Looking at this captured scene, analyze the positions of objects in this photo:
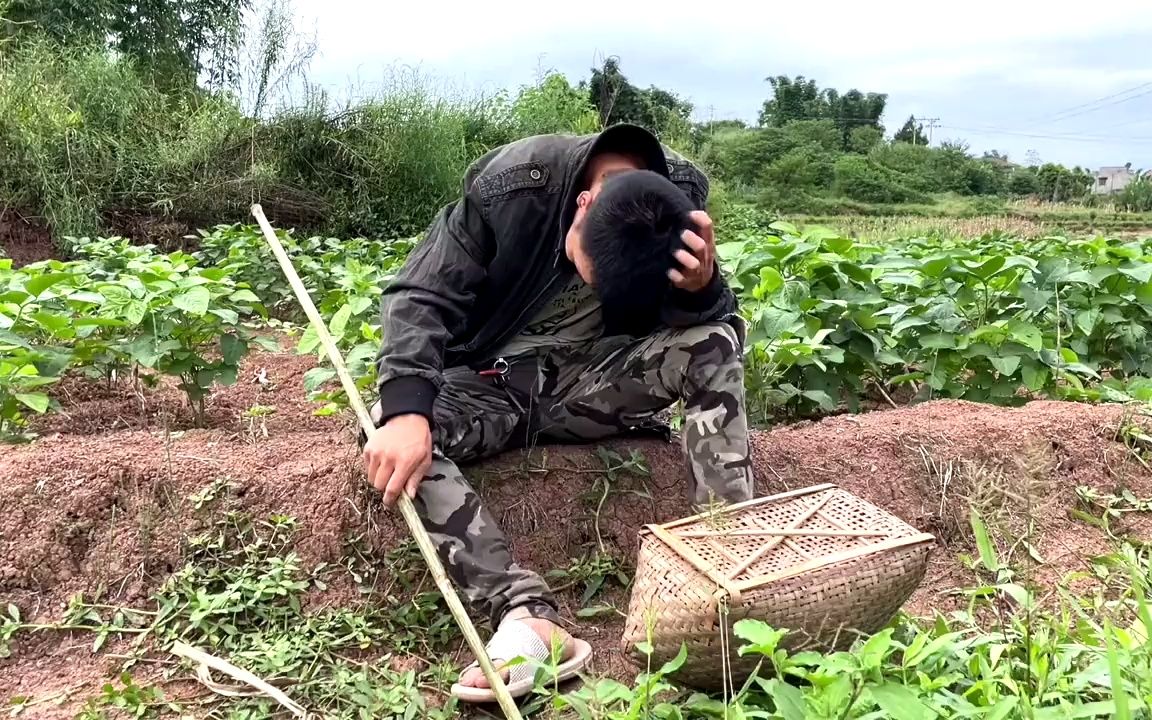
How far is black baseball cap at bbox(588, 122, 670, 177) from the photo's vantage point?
6.51ft

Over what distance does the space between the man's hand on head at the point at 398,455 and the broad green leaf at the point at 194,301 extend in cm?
99

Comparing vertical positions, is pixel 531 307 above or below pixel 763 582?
above

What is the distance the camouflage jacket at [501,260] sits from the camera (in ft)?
6.41

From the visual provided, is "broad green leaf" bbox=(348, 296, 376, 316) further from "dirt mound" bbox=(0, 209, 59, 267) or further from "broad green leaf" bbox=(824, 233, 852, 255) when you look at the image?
"dirt mound" bbox=(0, 209, 59, 267)

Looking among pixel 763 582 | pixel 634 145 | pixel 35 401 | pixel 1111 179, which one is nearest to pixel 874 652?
pixel 763 582

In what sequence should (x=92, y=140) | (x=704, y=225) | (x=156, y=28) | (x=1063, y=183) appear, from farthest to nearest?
(x=1063, y=183) → (x=156, y=28) → (x=92, y=140) → (x=704, y=225)

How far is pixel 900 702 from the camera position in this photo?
43.8 inches

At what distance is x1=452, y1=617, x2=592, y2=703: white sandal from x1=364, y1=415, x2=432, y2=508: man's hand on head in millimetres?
326

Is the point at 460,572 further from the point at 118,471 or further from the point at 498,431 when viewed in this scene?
the point at 118,471

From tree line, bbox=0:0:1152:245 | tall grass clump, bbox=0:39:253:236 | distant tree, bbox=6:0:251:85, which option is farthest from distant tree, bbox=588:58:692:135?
tall grass clump, bbox=0:39:253:236

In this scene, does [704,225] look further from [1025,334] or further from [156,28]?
[156,28]

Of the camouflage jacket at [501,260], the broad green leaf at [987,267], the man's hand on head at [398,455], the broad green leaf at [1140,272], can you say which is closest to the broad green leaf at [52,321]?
the camouflage jacket at [501,260]

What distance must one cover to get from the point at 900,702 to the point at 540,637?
777 millimetres

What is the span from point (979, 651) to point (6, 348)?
2.39 m
